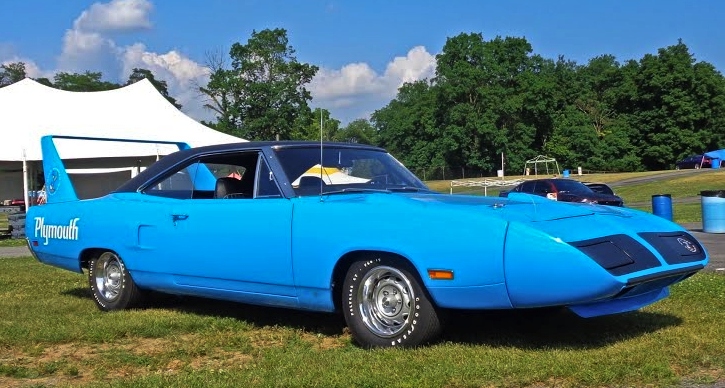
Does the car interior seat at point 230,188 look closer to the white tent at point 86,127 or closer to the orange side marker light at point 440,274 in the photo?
the orange side marker light at point 440,274

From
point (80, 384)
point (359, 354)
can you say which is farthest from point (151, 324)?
point (359, 354)

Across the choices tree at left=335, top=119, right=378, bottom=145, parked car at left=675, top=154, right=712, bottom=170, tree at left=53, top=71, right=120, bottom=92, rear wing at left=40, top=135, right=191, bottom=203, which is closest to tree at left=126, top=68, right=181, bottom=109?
tree at left=53, top=71, right=120, bottom=92

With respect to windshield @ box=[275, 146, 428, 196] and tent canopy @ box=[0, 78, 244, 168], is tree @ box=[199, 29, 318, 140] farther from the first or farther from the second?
windshield @ box=[275, 146, 428, 196]

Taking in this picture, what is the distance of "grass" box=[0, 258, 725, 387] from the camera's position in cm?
412

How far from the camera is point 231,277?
567 cm

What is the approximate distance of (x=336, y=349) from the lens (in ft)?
16.5

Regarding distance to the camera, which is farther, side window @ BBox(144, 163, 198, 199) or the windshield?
side window @ BBox(144, 163, 198, 199)

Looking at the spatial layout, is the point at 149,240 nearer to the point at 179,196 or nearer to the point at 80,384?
the point at 179,196

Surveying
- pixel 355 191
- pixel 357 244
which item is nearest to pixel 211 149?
pixel 355 191

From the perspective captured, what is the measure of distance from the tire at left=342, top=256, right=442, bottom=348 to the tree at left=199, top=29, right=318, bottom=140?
53561 mm

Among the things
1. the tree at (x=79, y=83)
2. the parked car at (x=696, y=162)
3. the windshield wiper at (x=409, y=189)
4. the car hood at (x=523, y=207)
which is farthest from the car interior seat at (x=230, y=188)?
the tree at (x=79, y=83)

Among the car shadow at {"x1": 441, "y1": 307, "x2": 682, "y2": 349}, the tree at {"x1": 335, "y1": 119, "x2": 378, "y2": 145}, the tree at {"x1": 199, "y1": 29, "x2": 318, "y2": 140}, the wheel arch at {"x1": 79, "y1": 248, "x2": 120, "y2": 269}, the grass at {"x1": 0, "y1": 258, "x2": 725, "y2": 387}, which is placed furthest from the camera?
the tree at {"x1": 335, "y1": 119, "x2": 378, "y2": 145}

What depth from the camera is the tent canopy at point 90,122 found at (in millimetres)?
21375

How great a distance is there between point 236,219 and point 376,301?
4.48 ft
